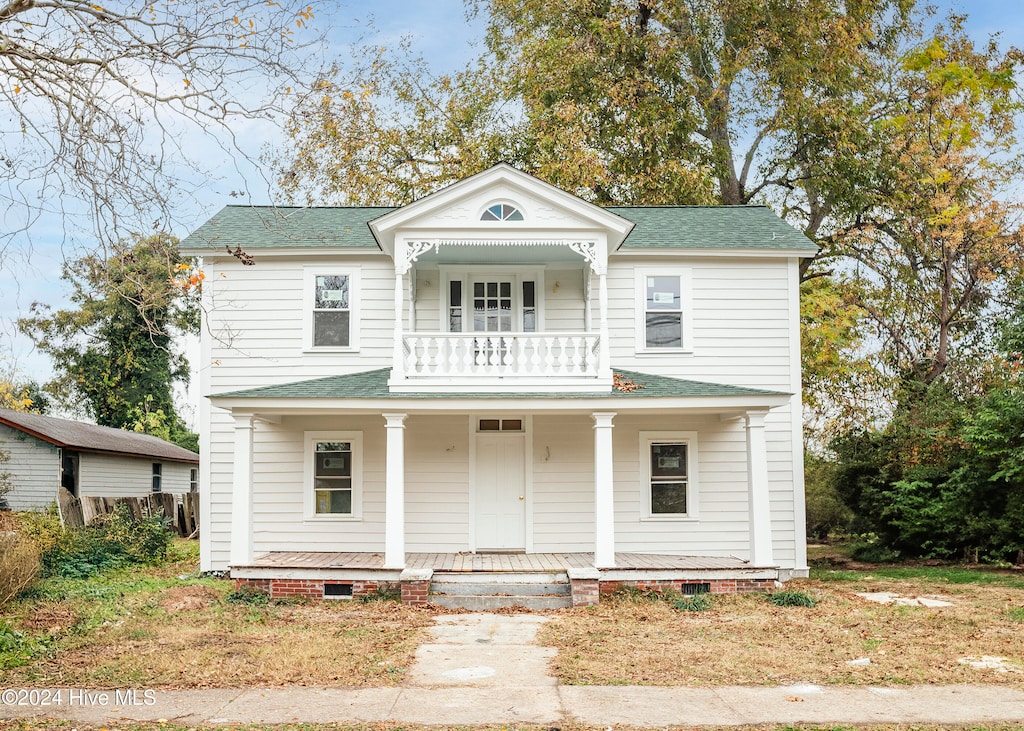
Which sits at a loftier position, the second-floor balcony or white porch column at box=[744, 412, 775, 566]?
the second-floor balcony

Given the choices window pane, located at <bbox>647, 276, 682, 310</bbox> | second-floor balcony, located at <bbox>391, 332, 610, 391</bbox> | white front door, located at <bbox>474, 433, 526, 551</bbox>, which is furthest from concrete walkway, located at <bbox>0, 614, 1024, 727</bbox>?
window pane, located at <bbox>647, 276, 682, 310</bbox>

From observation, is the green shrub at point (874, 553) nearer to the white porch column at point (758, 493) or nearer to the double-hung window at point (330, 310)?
the white porch column at point (758, 493)

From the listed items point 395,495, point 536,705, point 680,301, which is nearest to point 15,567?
point 395,495

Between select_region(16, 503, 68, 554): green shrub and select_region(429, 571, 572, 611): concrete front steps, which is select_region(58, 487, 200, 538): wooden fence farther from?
select_region(429, 571, 572, 611): concrete front steps

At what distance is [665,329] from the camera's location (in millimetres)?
16594

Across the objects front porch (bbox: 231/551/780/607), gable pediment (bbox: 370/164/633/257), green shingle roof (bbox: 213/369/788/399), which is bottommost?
front porch (bbox: 231/551/780/607)

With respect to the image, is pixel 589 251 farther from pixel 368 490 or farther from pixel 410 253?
pixel 368 490

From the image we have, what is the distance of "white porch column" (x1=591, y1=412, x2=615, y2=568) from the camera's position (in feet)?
45.8

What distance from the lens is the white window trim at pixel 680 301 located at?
1645 cm

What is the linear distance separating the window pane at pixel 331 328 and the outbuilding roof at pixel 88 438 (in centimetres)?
995

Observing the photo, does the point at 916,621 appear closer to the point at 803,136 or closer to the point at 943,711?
the point at 943,711

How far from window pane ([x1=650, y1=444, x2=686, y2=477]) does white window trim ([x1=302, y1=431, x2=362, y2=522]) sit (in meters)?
5.18

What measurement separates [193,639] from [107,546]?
27.2 ft

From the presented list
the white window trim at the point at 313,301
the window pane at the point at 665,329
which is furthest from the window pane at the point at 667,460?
the white window trim at the point at 313,301
